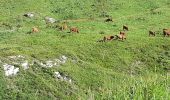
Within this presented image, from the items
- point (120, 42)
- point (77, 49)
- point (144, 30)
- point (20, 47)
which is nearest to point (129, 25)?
point (144, 30)

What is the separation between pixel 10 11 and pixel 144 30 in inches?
660

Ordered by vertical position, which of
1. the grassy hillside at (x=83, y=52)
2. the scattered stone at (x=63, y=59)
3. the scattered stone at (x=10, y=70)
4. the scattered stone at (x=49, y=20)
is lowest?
the scattered stone at (x=49, y=20)

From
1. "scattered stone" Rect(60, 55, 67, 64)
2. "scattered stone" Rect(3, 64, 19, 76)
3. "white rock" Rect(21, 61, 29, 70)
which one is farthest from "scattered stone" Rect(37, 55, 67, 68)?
"scattered stone" Rect(3, 64, 19, 76)

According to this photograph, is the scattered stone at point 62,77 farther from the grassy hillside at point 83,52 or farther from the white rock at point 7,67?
the white rock at point 7,67

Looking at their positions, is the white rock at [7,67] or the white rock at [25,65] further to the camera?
the white rock at [25,65]

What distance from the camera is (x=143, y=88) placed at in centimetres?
1210

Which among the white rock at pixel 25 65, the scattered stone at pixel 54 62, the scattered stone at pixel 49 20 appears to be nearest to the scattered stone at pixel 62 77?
the scattered stone at pixel 54 62

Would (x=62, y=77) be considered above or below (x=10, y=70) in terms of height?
below

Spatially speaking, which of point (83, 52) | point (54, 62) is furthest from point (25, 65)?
point (83, 52)

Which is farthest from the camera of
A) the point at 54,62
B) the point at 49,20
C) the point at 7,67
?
the point at 49,20

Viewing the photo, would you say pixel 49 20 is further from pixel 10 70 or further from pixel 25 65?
pixel 10 70

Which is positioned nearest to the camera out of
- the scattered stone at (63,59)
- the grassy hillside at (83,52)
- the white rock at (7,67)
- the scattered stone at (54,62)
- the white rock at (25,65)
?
the grassy hillside at (83,52)

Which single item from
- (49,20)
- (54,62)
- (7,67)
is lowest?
(49,20)

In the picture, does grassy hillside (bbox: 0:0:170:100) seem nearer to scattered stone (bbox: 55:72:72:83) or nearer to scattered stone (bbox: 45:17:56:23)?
scattered stone (bbox: 55:72:72:83)
